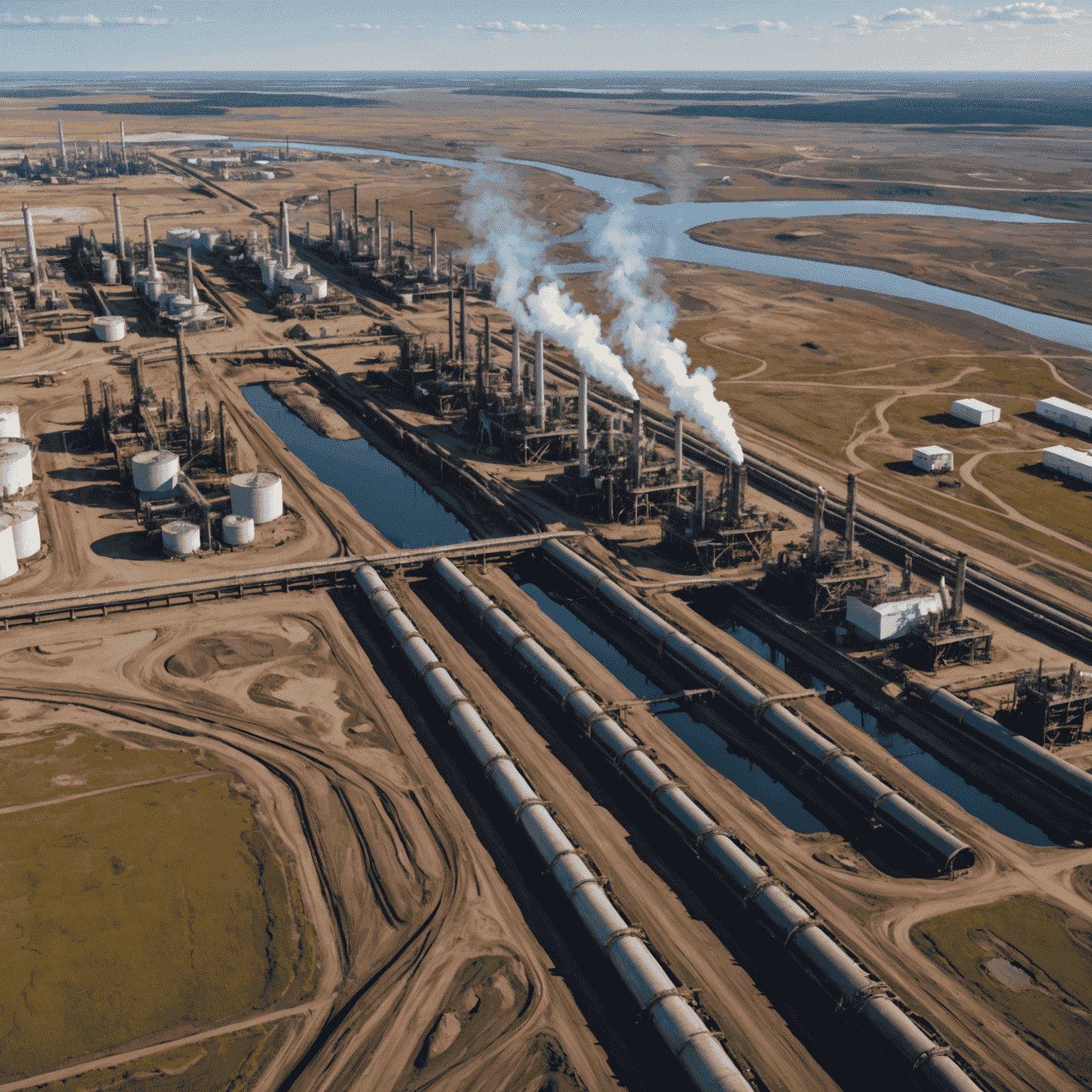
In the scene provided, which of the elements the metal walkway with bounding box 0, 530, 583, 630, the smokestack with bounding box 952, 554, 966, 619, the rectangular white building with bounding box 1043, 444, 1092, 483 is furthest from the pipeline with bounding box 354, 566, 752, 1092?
the rectangular white building with bounding box 1043, 444, 1092, 483

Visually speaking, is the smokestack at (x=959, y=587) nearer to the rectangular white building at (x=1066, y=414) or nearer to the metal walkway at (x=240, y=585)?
the metal walkway at (x=240, y=585)

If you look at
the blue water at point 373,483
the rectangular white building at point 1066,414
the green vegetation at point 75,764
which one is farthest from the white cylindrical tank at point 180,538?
the rectangular white building at point 1066,414

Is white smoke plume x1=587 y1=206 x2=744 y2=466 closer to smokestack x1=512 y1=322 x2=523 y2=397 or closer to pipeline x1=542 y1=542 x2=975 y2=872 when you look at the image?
smokestack x1=512 y1=322 x2=523 y2=397

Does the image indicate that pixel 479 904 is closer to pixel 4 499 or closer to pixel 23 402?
pixel 4 499

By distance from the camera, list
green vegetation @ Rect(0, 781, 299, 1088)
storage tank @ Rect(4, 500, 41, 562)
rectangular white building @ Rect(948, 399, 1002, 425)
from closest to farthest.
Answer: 1. green vegetation @ Rect(0, 781, 299, 1088)
2. storage tank @ Rect(4, 500, 41, 562)
3. rectangular white building @ Rect(948, 399, 1002, 425)

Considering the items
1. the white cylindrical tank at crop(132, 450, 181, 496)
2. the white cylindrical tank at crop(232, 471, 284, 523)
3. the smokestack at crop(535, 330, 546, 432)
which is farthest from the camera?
the smokestack at crop(535, 330, 546, 432)

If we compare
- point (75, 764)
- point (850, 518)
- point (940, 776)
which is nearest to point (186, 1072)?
point (75, 764)
